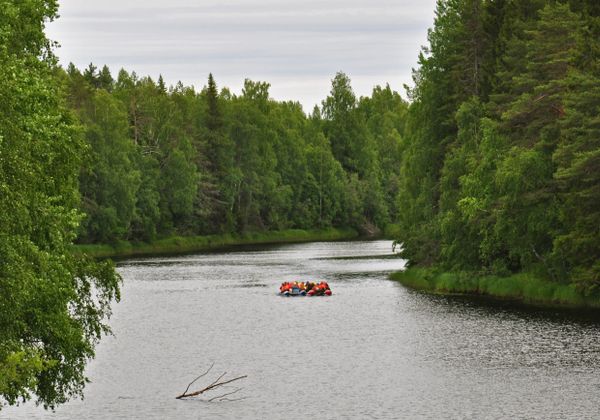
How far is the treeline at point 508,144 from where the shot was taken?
199 feet

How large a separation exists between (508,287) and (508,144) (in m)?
9.85

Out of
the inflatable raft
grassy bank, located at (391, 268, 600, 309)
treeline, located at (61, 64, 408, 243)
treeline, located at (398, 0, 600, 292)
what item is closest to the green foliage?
treeline, located at (398, 0, 600, 292)

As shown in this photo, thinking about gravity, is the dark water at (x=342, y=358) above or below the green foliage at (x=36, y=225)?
below

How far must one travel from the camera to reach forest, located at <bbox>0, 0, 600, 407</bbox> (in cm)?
2870

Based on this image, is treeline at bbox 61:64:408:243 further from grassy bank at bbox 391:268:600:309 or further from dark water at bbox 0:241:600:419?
dark water at bbox 0:241:600:419

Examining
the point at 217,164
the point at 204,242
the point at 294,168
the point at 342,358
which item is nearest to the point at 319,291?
the point at 342,358

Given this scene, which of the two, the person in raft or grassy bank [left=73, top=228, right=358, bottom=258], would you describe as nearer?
the person in raft

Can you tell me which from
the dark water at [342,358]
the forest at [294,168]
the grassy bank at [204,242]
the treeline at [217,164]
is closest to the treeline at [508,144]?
the forest at [294,168]

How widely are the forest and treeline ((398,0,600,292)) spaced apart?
0.52ft

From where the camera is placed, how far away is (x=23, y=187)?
25.6m

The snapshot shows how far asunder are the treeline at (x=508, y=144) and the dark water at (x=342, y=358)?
4706 mm

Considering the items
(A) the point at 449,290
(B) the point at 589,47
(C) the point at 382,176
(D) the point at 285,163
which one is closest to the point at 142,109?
(D) the point at 285,163

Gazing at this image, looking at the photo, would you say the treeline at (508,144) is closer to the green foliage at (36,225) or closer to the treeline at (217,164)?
the treeline at (217,164)

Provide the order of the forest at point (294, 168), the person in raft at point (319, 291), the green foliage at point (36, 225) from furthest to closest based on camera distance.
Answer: the person in raft at point (319, 291) < the forest at point (294, 168) < the green foliage at point (36, 225)
